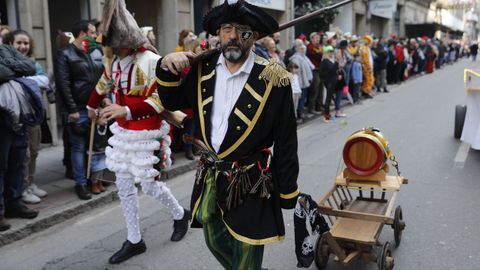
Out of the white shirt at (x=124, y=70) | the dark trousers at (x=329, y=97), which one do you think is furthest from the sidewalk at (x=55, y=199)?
the dark trousers at (x=329, y=97)

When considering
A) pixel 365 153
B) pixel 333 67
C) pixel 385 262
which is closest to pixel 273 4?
pixel 333 67

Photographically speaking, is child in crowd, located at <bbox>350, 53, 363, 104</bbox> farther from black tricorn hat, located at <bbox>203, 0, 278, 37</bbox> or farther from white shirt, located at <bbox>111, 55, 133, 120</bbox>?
black tricorn hat, located at <bbox>203, 0, 278, 37</bbox>

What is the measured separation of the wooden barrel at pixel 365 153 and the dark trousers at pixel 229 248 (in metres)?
1.54

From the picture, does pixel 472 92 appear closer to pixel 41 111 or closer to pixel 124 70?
pixel 124 70

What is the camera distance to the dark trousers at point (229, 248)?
9.14 feet

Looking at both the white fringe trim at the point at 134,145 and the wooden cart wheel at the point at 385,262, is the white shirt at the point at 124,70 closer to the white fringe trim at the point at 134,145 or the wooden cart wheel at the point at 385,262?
the white fringe trim at the point at 134,145

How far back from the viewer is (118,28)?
12.6 ft

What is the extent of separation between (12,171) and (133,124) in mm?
1729

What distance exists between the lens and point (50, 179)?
6395 millimetres

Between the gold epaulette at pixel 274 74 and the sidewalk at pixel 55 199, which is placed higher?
the gold epaulette at pixel 274 74

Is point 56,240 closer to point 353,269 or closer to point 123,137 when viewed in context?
point 123,137

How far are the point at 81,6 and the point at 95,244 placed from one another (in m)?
6.14

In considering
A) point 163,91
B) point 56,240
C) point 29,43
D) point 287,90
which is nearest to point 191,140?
point 163,91

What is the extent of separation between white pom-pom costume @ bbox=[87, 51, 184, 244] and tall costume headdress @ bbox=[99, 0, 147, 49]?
17 cm
